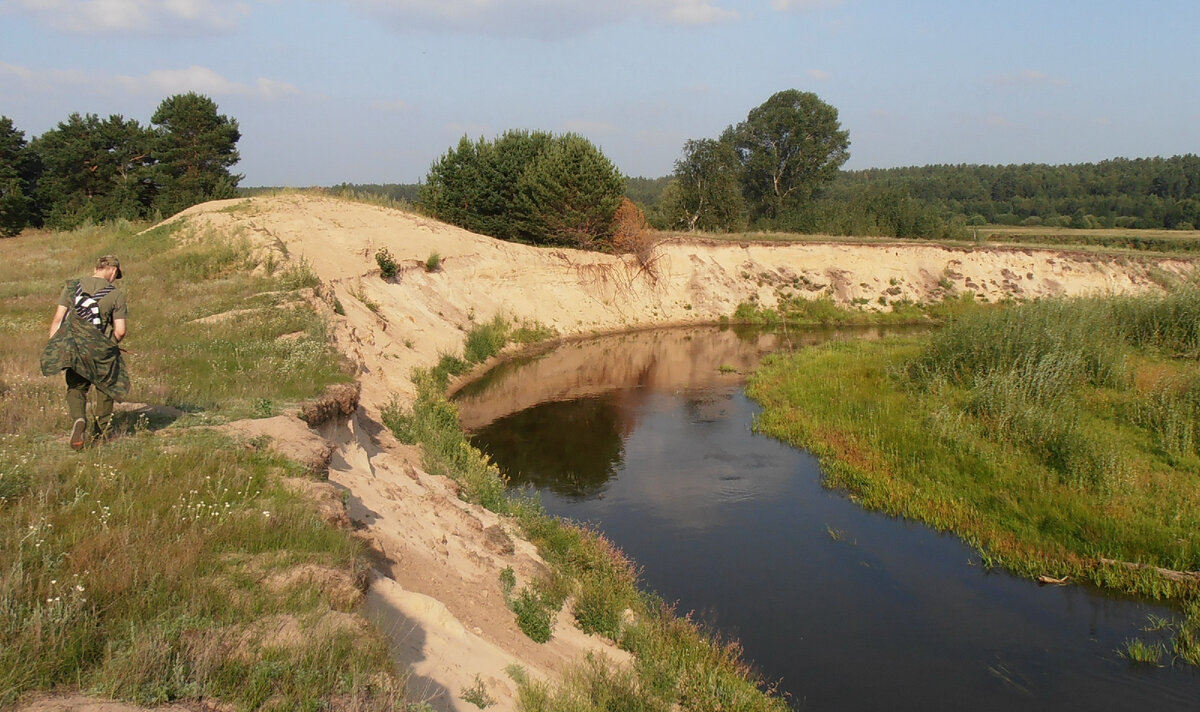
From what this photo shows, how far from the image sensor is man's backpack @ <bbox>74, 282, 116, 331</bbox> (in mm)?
7141

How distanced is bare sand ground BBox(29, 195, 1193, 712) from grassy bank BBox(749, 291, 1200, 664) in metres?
6.95

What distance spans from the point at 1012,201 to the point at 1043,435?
8828 centimetres

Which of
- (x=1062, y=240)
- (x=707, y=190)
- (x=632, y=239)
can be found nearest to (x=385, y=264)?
(x=632, y=239)

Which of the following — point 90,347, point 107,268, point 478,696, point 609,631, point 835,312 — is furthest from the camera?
point 835,312

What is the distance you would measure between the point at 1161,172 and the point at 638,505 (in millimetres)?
98096

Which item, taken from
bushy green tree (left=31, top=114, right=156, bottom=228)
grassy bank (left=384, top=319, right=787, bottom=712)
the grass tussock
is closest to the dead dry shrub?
the grass tussock

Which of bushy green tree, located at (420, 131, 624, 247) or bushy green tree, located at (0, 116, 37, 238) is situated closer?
bushy green tree, located at (0, 116, 37, 238)

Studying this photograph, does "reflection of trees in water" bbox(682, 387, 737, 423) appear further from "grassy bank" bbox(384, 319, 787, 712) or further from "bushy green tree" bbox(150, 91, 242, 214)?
"bushy green tree" bbox(150, 91, 242, 214)

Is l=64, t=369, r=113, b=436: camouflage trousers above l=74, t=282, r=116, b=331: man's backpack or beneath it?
beneath

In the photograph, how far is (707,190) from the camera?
4825 cm

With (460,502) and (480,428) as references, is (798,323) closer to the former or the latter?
(480,428)

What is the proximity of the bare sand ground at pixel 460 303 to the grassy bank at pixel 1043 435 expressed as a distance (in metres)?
6.95

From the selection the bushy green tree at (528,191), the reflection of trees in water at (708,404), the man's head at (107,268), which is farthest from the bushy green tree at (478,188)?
the man's head at (107,268)

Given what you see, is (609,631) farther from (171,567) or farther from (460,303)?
(460,303)
